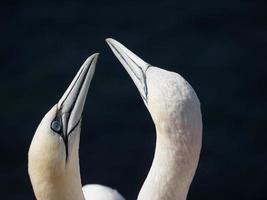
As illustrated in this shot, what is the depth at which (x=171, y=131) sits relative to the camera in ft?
24.9

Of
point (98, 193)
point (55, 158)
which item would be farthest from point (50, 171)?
point (98, 193)

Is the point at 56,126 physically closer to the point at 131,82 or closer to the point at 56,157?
the point at 56,157

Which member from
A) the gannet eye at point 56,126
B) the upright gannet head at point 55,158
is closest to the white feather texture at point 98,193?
the upright gannet head at point 55,158

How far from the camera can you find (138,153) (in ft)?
37.8

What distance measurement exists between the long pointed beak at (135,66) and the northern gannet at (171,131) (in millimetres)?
11

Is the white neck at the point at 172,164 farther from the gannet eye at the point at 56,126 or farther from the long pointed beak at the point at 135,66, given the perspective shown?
the gannet eye at the point at 56,126

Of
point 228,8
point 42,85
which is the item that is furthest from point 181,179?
point 228,8

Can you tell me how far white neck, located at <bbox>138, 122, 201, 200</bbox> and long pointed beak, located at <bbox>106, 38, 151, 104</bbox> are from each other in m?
0.51

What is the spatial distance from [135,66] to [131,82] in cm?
343

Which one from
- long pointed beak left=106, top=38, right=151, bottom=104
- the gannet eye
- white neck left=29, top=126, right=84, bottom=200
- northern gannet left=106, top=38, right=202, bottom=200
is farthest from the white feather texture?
the gannet eye

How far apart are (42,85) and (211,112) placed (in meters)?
2.00

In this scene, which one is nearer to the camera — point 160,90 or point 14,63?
point 160,90

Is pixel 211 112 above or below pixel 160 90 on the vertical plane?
below

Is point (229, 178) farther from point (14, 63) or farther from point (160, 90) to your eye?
point (160, 90)
